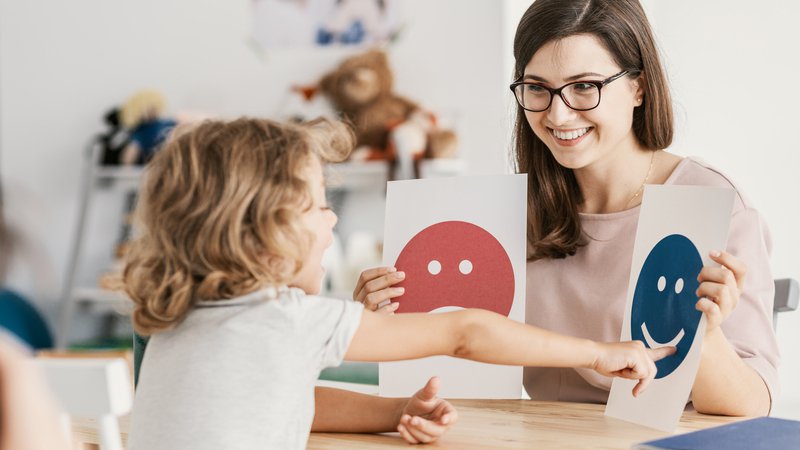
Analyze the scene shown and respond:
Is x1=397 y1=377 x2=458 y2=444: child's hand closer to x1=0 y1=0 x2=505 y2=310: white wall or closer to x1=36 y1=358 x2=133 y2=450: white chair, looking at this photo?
x1=36 y1=358 x2=133 y2=450: white chair

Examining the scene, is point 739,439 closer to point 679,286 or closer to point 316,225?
point 679,286

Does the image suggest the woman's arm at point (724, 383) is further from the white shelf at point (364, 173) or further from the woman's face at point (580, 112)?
the white shelf at point (364, 173)

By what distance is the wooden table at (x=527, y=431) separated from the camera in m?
0.91

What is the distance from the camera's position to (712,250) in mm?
904

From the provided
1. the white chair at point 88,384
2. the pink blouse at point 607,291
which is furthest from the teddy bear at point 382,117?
the white chair at point 88,384

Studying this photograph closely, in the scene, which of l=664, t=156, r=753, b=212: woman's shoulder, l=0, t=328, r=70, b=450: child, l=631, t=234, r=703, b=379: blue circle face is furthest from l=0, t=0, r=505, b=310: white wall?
l=0, t=328, r=70, b=450: child

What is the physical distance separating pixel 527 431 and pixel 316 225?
1.12ft

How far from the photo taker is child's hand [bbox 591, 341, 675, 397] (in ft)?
2.83

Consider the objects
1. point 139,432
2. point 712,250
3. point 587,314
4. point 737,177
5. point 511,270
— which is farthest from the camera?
point 737,177

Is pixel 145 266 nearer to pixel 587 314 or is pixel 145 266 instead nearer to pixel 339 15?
pixel 587 314

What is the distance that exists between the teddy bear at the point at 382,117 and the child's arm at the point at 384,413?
2146 millimetres

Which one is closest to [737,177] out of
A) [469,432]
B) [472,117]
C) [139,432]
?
[472,117]

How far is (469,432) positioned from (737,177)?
5.32 ft

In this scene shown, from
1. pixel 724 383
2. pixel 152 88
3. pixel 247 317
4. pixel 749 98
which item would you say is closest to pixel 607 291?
pixel 724 383
